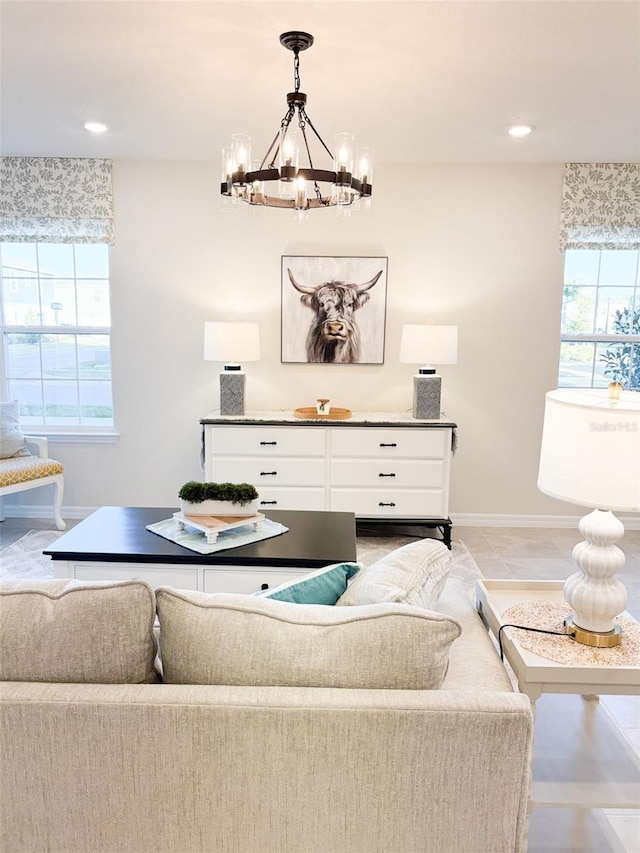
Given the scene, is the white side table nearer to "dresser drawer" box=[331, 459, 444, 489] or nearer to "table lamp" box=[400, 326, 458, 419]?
"dresser drawer" box=[331, 459, 444, 489]

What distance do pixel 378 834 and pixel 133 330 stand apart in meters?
3.94

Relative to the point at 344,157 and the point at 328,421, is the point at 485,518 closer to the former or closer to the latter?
the point at 328,421

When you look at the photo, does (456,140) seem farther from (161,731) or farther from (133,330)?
(161,731)

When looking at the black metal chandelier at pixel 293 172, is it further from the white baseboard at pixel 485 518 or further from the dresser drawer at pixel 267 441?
the white baseboard at pixel 485 518

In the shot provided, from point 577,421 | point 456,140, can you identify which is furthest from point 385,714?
point 456,140

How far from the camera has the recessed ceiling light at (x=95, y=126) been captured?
352 centimetres

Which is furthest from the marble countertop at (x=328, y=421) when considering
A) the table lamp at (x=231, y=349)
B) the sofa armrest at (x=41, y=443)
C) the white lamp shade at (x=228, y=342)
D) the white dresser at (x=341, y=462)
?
the sofa armrest at (x=41, y=443)

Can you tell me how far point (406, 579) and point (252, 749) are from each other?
580 mm

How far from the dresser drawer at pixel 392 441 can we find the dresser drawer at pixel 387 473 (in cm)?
6

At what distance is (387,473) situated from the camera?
4.17 meters

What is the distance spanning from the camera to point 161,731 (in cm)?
118

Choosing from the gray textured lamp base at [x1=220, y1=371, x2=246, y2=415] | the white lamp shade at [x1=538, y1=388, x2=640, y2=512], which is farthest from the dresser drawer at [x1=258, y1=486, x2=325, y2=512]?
the white lamp shade at [x1=538, y1=388, x2=640, y2=512]

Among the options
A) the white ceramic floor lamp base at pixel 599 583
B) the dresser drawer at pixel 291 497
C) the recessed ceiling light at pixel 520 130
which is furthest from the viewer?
the dresser drawer at pixel 291 497

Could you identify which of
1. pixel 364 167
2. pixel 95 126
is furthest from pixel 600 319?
pixel 95 126
